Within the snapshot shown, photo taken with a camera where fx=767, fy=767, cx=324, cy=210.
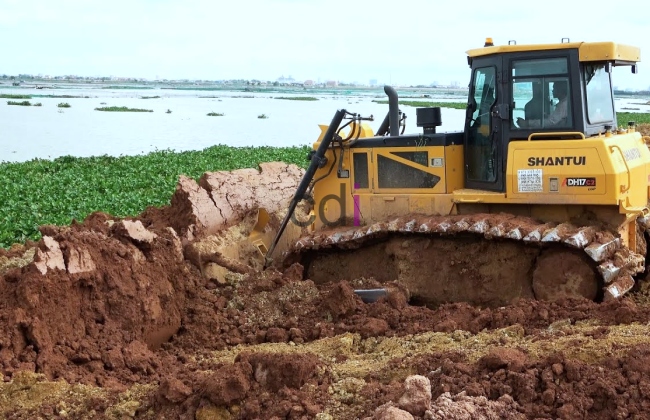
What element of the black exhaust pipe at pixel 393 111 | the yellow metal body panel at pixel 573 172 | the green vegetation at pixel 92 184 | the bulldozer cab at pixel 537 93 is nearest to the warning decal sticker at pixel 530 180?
the yellow metal body panel at pixel 573 172

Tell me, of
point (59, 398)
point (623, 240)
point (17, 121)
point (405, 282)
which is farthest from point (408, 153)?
point (17, 121)

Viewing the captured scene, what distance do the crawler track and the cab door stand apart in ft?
1.75

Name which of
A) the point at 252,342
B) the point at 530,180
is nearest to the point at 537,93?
the point at 530,180

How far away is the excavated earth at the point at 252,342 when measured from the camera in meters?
4.78

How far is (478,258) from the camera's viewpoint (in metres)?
8.38

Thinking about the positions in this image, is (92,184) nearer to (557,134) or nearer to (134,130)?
(557,134)

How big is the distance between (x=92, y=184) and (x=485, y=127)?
14.5 m

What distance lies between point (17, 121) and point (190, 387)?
51667 millimetres

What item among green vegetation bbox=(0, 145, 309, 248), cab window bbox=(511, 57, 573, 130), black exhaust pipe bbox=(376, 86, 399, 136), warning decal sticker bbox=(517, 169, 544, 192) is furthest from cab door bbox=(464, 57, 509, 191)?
green vegetation bbox=(0, 145, 309, 248)

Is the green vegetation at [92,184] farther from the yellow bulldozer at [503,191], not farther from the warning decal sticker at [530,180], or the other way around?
the warning decal sticker at [530,180]

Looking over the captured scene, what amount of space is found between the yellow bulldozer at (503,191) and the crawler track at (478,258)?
0.01m

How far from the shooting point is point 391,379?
5.38 m

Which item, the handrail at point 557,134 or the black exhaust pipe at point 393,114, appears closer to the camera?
the handrail at point 557,134

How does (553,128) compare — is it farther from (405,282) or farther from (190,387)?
(190,387)
